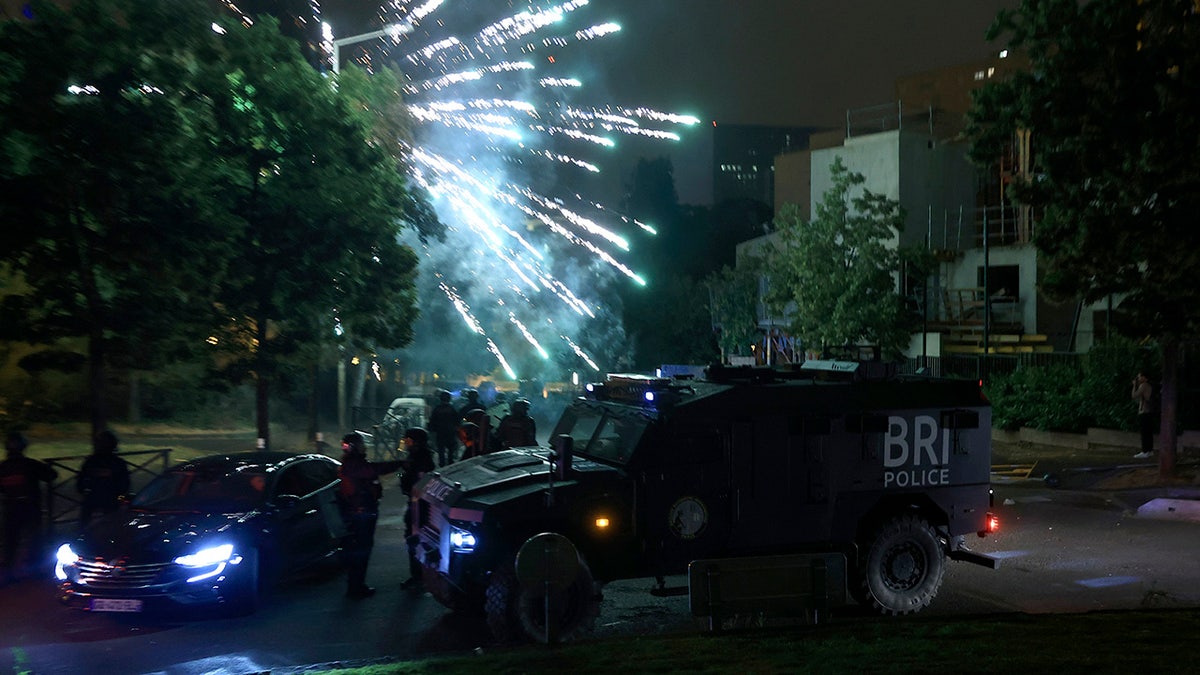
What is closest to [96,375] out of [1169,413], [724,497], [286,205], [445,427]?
[286,205]

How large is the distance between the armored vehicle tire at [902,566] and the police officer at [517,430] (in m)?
5.99

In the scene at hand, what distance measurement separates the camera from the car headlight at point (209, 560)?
9.47m

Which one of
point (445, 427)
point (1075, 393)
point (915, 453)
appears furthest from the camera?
point (1075, 393)

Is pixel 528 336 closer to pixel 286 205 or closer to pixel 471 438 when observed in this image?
pixel 286 205

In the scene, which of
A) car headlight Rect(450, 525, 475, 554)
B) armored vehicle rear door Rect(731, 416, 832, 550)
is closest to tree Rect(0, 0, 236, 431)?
car headlight Rect(450, 525, 475, 554)

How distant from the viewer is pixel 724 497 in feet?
30.7

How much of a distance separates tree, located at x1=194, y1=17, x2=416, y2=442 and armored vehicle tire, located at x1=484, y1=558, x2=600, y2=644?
849 centimetres

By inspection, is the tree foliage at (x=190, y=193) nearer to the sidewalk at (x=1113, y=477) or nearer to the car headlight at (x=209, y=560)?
the car headlight at (x=209, y=560)

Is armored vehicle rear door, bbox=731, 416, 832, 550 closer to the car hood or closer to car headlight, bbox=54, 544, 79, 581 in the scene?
the car hood

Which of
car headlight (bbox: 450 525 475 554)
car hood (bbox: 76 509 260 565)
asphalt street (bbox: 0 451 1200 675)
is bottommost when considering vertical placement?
asphalt street (bbox: 0 451 1200 675)

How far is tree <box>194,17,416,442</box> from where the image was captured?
15.9 meters

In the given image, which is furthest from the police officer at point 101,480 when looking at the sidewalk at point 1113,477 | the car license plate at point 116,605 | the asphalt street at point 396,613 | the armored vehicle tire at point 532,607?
the sidewalk at point 1113,477

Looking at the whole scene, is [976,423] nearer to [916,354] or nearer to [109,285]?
[109,285]

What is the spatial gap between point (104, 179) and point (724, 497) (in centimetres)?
873
